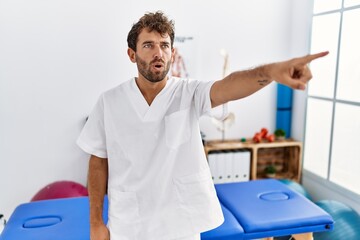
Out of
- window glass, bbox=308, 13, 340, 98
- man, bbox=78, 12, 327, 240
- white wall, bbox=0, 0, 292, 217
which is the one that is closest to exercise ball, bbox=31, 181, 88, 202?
white wall, bbox=0, 0, 292, 217

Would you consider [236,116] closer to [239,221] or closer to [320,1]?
[320,1]

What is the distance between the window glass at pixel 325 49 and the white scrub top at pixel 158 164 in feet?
5.62

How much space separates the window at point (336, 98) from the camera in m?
2.38

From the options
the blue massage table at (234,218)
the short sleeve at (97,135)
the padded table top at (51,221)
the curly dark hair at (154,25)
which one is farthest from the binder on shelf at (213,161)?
the curly dark hair at (154,25)

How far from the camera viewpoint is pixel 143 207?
4.26ft

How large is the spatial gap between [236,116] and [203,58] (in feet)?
1.96

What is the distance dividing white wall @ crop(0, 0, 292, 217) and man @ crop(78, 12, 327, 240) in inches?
55.9

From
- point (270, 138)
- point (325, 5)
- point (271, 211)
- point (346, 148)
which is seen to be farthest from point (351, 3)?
point (271, 211)

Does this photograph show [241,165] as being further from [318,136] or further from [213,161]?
[318,136]

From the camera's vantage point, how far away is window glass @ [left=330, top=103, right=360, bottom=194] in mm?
2381

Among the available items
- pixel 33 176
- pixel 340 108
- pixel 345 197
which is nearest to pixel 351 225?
pixel 345 197

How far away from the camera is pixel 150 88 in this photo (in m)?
1.31

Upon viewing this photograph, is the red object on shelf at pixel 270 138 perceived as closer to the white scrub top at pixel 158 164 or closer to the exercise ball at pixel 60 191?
the exercise ball at pixel 60 191

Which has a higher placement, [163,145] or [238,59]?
[238,59]
